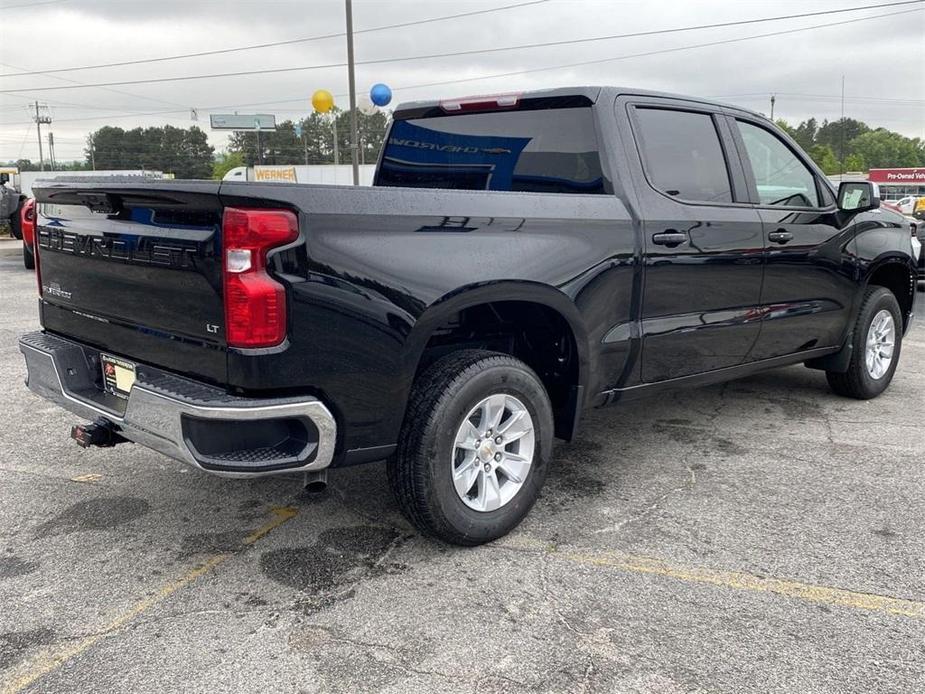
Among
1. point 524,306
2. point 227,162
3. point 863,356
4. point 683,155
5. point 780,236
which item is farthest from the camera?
point 227,162

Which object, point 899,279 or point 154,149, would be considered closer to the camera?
point 899,279

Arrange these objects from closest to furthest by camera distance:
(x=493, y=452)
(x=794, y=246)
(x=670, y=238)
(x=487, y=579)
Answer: (x=487, y=579) → (x=493, y=452) → (x=670, y=238) → (x=794, y=246)

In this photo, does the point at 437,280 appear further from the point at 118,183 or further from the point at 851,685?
the point at 851,685

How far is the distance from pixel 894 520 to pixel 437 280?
92.1 inches

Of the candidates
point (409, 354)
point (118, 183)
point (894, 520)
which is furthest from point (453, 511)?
point (894, 520)

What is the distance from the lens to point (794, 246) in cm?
470

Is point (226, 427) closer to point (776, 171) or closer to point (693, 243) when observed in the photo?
point (693, 243)

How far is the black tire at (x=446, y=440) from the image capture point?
121 inches

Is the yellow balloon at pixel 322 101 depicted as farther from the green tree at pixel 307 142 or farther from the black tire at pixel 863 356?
the green tree at pixel 307 142

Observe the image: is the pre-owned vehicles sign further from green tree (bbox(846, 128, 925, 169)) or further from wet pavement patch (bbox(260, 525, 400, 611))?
wet pavement patch (bbox(260, 525, 400, 611))

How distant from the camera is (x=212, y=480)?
13.6 feet

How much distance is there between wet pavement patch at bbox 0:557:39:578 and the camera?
3.11 m

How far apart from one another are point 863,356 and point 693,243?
2.25 m

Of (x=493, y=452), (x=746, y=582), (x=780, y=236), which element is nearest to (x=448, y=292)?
(x=493, y=452)
